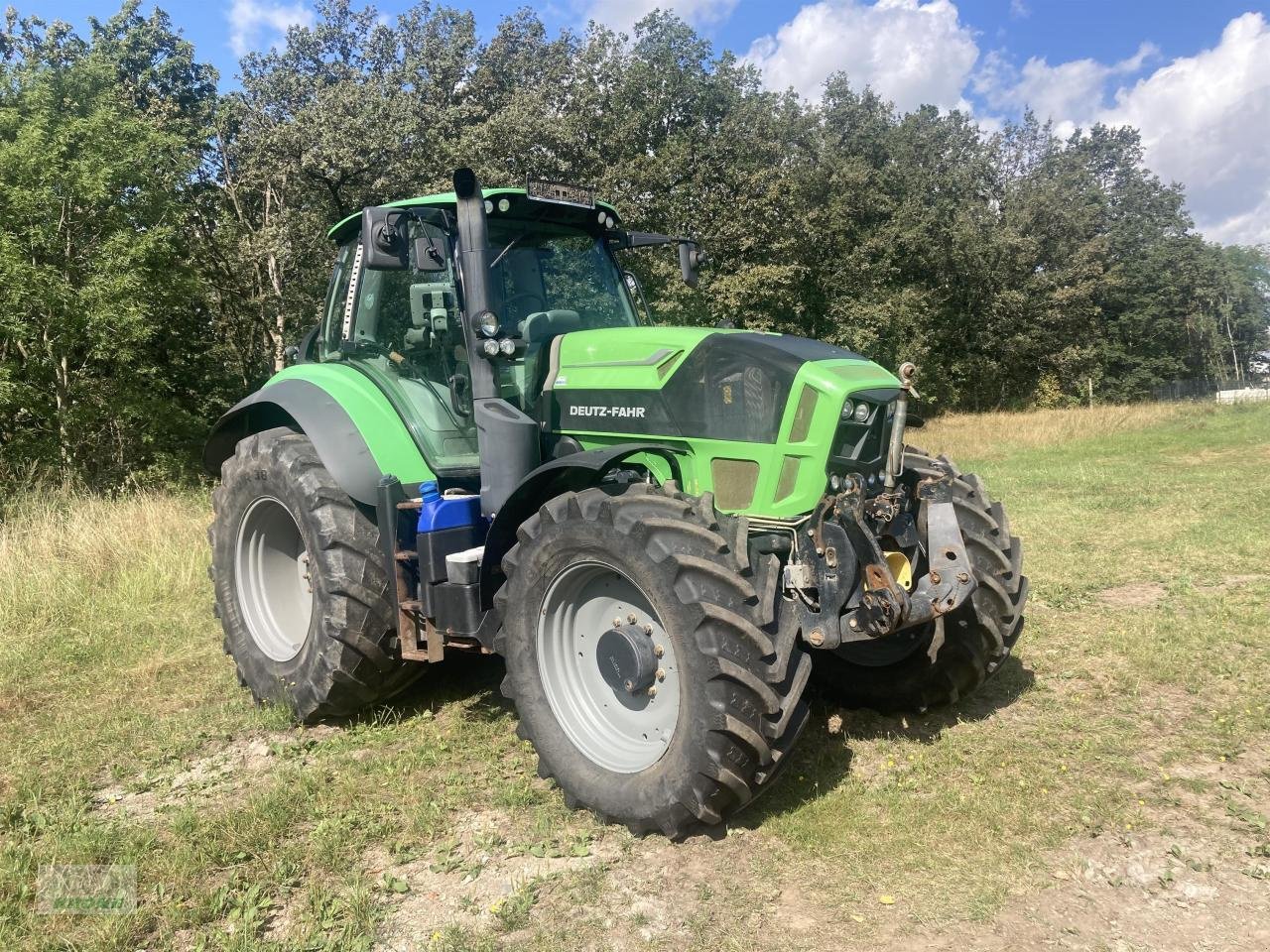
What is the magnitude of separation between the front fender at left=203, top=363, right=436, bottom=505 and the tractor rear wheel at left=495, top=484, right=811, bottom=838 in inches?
40.8

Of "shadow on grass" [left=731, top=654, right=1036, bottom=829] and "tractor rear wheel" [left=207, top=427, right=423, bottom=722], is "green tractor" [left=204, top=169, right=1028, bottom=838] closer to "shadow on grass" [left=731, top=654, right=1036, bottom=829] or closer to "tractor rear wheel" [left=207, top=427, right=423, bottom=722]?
"tractor rear wheel" [left=207, top=427, right=423, bottom=722]

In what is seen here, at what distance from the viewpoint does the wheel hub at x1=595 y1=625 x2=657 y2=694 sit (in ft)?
11.8

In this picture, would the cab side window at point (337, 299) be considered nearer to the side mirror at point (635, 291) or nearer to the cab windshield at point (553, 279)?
the cab windshield at point (553, 279)

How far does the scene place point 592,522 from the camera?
352 centimetres

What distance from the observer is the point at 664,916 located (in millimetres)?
3008

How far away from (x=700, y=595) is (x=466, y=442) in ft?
6.32

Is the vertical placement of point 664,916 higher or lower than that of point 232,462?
lower

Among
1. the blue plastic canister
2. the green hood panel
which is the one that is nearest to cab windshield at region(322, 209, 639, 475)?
the blue plastic canister

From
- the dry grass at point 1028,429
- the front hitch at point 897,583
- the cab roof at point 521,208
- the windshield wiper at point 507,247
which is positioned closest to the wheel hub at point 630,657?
the front hitch at point 897,583

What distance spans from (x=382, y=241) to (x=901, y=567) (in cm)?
276

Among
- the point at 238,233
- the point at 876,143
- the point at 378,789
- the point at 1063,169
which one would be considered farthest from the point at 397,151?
the point at 1063,169

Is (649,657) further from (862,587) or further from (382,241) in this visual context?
(382,241)

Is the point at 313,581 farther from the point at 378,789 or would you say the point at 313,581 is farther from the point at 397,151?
the point at 397,151

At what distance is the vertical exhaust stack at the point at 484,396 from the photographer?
4.19 meters
